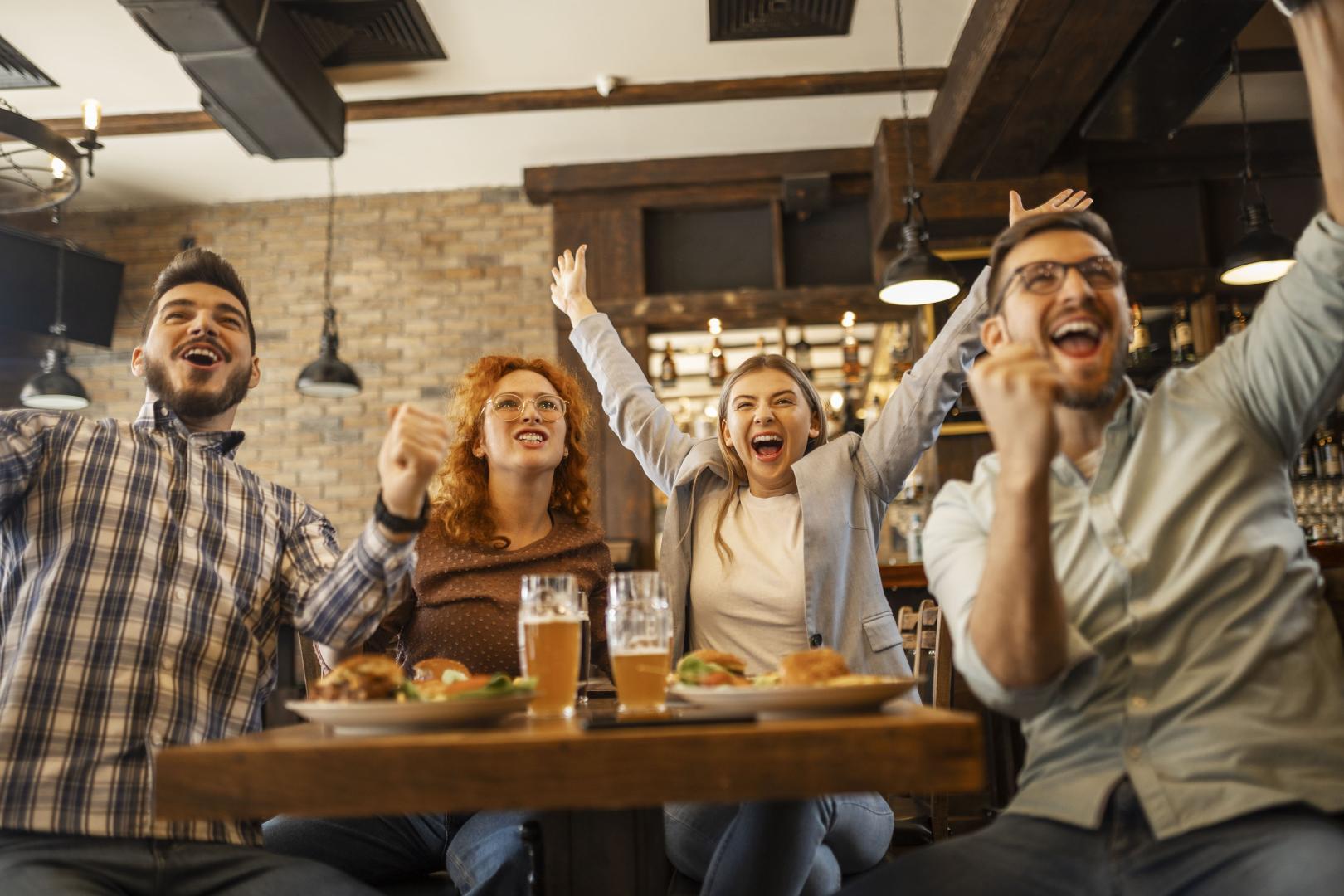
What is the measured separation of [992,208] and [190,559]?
4910 mm

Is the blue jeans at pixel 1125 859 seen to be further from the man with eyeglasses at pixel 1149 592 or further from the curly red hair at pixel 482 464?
the curly red hair at pixel 482 464

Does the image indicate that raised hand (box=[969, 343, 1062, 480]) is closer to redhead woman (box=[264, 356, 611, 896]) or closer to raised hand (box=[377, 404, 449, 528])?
raised hand (box=[377, 404, 449, 528])

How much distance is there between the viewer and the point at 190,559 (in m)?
1.65

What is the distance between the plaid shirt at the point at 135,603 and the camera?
1.45 m

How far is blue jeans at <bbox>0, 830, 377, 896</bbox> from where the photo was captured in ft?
4.51

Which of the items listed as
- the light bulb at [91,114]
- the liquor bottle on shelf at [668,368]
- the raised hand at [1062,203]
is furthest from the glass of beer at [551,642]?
the liquor bottle on shelf at [668,368]

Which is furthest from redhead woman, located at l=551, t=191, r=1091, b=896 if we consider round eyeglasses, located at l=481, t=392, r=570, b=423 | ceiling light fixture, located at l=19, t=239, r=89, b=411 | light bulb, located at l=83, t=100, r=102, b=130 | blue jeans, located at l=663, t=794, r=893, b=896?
ceiling light fixture, located at l=19, t=239, r=89, b=411

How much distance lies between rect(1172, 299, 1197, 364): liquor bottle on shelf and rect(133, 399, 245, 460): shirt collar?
524cm

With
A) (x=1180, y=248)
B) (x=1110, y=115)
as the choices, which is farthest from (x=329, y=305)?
(x=1180, y=248)

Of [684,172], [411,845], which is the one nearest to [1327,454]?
[684,172]

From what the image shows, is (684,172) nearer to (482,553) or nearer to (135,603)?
(482,553)

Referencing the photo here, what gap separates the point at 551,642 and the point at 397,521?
29 cm

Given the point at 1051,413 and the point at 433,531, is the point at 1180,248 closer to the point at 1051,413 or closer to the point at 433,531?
the point at 433,531

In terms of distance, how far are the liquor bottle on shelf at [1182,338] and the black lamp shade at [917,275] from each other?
1.82m
